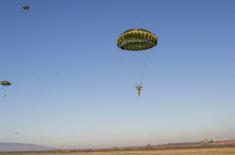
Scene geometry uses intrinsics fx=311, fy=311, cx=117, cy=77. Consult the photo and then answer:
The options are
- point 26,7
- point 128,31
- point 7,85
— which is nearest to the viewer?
point 128,31

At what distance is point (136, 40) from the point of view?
34.0 metres

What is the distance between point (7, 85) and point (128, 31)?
3052 centimetres

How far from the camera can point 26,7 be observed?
37812 millimetres

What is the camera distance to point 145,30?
112 ft

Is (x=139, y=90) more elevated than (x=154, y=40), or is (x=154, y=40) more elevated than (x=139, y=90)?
(x=154, y=40)

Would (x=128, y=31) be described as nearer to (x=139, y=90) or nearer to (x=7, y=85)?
(x=139, y=90)

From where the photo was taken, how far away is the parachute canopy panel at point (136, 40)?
→ 3341 cm

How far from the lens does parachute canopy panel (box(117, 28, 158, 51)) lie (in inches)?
1315

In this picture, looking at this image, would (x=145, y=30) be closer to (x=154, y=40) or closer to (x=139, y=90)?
(x=154, y=40)

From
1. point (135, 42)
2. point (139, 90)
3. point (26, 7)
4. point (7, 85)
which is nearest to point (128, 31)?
point (135, 42)

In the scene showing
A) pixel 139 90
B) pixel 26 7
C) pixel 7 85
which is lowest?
pixel 139 90

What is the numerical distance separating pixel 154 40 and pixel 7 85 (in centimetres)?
3196

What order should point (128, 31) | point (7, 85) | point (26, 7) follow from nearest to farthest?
point (128, 31), point (26, 7), point (7, 85)

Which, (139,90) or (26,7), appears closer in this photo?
(139,90)
